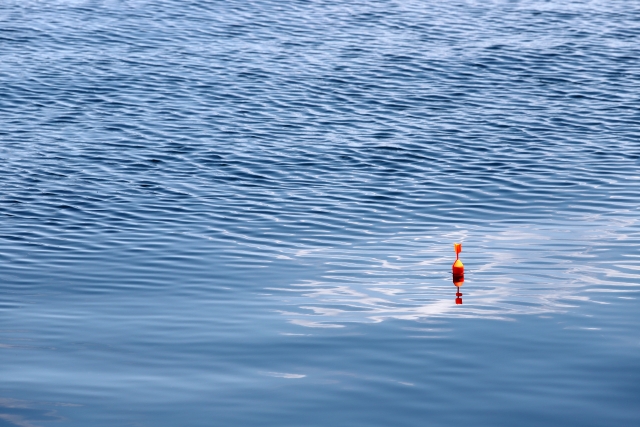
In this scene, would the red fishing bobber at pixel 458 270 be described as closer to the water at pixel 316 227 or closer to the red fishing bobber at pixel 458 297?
the water at pixel 316 227

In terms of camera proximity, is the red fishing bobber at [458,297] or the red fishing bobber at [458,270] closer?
the red fishing bobber at [458,297]

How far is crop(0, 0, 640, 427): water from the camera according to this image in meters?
14.0

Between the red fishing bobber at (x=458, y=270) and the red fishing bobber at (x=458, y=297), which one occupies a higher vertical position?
the red fishing bobber at (x=458, y=270)

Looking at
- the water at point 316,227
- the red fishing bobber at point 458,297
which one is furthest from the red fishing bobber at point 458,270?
the red fishing bobber at point 458,297

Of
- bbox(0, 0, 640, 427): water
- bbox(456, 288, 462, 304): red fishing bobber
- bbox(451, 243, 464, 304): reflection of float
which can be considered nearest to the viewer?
bbox(0, 0, 640, 427): water

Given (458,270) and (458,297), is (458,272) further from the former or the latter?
(458,297)

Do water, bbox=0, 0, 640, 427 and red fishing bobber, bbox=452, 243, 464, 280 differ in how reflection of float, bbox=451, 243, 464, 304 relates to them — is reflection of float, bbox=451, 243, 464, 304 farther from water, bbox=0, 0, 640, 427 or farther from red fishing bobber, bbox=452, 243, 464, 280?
water, bbox=0, 0, 640, 427

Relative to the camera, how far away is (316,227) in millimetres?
21516

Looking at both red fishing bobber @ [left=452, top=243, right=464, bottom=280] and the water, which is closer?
the water

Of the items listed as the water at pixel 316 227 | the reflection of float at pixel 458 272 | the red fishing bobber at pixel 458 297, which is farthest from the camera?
the reflection of float at pixel 458 272

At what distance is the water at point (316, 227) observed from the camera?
14.0 meters

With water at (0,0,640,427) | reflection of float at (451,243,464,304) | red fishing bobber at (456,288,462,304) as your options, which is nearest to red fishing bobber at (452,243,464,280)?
reflection of float at (451,243,464,304)

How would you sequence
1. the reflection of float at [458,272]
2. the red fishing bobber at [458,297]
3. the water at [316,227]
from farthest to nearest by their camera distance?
the reflection of float at [458,272]
the red fishing bobber at [458,297]
the water at [316,227]

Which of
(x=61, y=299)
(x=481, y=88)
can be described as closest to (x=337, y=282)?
(x=61, y=299)
